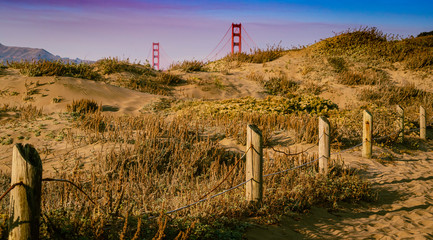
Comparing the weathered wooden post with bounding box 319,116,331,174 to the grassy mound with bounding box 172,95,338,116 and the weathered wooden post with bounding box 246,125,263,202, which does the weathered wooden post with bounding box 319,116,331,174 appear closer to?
the weathered wooden post with bounding box 246,125,263,202

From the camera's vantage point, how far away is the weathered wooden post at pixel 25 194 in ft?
6.75

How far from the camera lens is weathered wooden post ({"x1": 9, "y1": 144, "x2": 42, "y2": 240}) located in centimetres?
206

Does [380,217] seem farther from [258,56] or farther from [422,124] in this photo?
[258,56]

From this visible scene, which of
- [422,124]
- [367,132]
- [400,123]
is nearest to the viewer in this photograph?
[367,132]

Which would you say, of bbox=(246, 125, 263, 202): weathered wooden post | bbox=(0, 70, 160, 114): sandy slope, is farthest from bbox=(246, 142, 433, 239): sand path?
bbox=(0, 70, 160, 114): sandy slope

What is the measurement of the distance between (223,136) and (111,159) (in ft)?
11.2

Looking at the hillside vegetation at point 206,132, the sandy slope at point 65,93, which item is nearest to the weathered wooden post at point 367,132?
the hillside vegetation at point 206,132

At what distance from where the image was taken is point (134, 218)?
312 centimetres

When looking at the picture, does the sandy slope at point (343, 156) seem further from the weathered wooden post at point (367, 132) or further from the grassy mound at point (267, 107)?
the grassy mound at point (267, 107)

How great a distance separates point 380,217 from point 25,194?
173 inches

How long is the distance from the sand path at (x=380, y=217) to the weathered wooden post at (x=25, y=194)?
7.20 feet

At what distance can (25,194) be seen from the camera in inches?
81.7

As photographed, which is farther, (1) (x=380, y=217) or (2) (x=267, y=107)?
(2) (x=267, y=107)

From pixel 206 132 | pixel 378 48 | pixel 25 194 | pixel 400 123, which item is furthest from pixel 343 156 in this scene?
pixel 378 48
